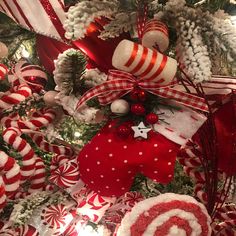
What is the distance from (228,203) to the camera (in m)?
1.08

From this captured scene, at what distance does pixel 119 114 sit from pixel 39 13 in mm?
285

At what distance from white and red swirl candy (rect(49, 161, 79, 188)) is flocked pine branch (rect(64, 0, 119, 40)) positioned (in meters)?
0.36

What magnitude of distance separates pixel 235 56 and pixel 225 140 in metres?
0.27

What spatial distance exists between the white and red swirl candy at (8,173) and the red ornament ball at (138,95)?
0.99ft

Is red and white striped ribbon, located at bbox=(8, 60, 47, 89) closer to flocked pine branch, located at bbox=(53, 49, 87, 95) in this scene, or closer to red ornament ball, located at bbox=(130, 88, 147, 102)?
flocked pine branch, located at bbox=(53, 49, 87, 95)

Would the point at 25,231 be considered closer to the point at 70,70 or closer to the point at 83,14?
the point at 70,70

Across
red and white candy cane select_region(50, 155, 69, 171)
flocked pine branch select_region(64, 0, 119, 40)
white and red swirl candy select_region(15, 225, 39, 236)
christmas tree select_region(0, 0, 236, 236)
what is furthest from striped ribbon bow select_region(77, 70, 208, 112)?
white and red swirl candy select_region(15, 225, 39, 236)

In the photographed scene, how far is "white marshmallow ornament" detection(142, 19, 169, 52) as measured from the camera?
28.4 inches

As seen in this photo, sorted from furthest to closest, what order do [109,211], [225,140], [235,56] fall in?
1. [109,211]
2. [225,140]
3. [235,56]

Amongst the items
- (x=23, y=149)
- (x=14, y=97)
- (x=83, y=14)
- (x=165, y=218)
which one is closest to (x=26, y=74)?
(x=14, y=97)

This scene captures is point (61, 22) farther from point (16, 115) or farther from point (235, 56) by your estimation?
point (235, 56)

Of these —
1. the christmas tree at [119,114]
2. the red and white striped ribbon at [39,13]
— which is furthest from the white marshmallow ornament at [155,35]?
the red and white striped ribbon at [39,13]

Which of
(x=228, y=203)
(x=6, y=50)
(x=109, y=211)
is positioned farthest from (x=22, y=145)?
(x=228, y=203)

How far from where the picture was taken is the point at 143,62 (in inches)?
26.8
